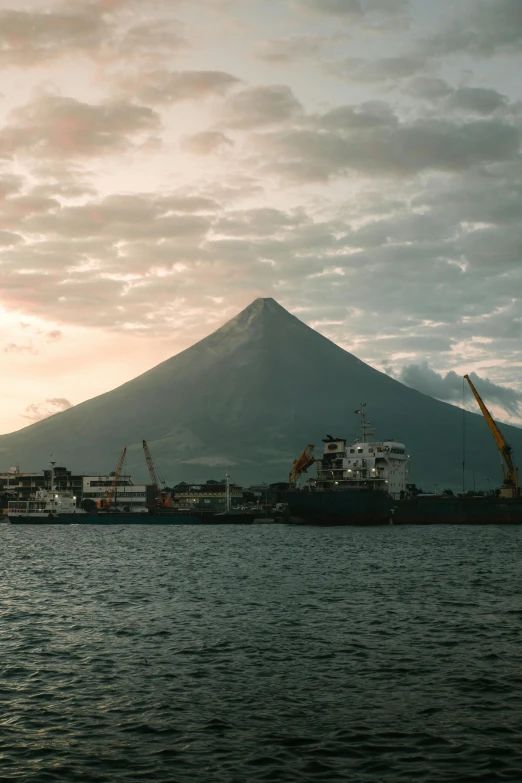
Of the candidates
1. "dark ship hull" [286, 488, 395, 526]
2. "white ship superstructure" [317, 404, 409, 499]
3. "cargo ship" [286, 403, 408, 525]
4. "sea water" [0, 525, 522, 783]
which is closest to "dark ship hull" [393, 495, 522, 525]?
"cargo ship" [286, 403, 408, 525]

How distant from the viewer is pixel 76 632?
123 ft

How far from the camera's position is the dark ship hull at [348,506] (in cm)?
15050

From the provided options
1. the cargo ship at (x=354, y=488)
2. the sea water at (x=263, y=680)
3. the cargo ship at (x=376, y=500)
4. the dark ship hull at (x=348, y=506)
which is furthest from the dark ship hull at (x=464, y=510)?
the sea water at (x=263, y=680)

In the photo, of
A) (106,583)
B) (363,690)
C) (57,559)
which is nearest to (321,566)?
(106,583)

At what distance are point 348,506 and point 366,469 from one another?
1248 centimetres

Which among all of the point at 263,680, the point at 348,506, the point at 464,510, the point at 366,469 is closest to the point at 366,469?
the point at 366,469

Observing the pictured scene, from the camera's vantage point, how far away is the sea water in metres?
19.3

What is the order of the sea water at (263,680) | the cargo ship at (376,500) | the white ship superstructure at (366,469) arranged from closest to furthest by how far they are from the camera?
the sea water at (263,680), the cargo ship at (376,500), the white ship superstructure at (366,469)

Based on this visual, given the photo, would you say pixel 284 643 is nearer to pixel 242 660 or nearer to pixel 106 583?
pixel 242 660

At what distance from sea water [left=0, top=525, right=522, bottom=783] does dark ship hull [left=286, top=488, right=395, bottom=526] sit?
9179 cm

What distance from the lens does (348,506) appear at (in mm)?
150750

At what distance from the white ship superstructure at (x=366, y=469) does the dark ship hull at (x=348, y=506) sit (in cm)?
627

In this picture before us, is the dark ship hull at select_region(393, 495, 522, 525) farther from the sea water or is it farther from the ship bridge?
the sea water

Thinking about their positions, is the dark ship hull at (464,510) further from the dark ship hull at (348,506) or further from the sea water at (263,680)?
the sea water at (263,680)
